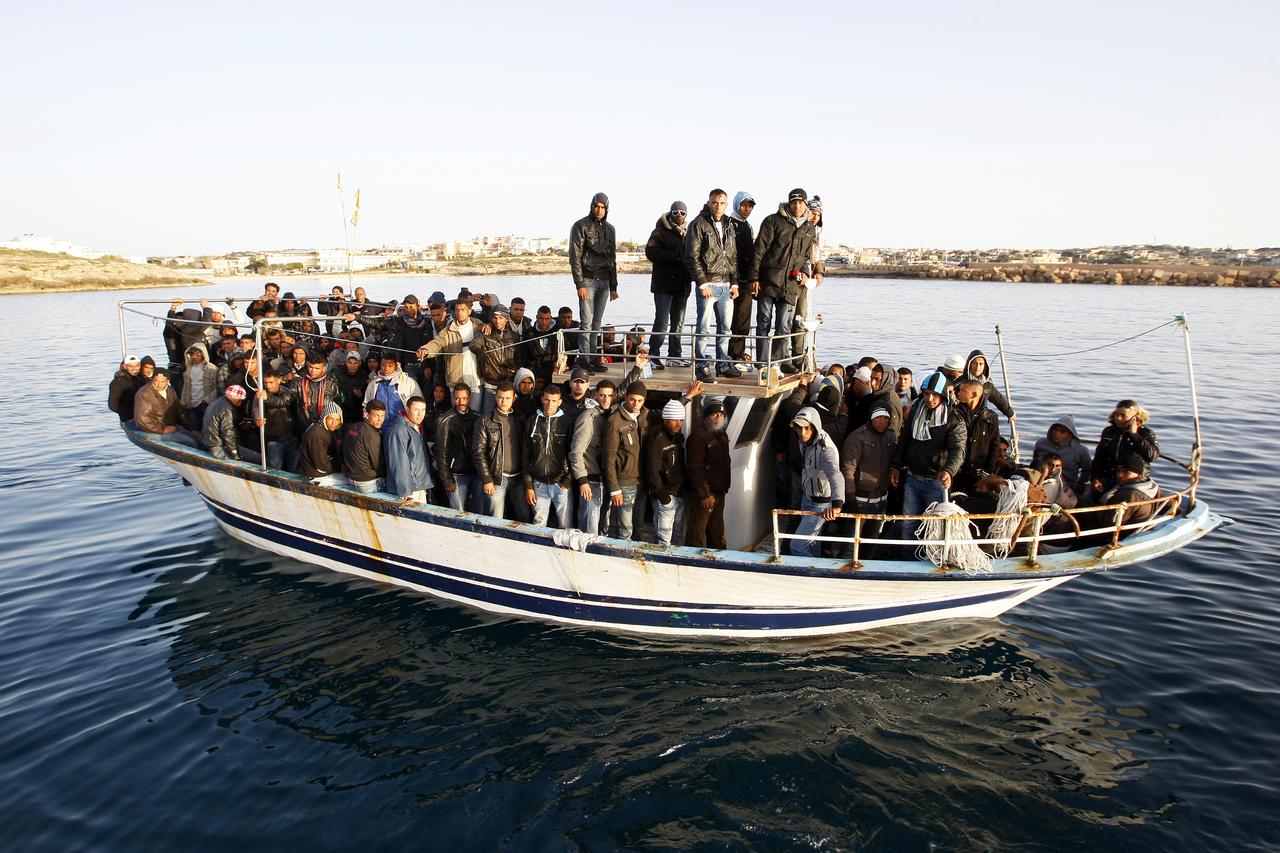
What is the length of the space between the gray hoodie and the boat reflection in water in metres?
1.79

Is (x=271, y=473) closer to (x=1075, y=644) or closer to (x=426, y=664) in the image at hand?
(x=426, y=664)

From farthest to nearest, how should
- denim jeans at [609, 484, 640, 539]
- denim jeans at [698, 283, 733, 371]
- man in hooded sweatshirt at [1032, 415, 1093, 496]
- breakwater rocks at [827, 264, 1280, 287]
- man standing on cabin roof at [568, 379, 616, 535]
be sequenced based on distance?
breakwater rocks at [827, 264, 1280, 287]
denim jeans at [698, 283, 733, 371]
man in hooded sweatshirt at [1032, 415, 1093, 496]
denim jeans at [609, 484, 640, 539]
man standing on cabin roof at [568, 379, 616, 535]

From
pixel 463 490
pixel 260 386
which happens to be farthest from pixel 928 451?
pixel 260 386

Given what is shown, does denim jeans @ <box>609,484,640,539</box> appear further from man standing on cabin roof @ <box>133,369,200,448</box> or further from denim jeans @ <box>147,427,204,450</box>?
man standing on cabin roof @ <box>133,369,200,448</box>

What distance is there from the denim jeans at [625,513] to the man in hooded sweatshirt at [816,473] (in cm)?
179

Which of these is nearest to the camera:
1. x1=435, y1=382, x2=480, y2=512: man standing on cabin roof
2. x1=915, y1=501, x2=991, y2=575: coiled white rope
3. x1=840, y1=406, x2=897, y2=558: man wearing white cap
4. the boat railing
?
the boat railing

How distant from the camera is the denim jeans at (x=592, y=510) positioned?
310 inches

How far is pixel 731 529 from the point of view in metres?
8.28

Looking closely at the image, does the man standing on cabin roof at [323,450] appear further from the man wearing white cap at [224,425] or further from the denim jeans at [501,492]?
the denim jeans at [501,492]

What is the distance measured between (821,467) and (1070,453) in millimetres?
2934

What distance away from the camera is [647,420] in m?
7.80

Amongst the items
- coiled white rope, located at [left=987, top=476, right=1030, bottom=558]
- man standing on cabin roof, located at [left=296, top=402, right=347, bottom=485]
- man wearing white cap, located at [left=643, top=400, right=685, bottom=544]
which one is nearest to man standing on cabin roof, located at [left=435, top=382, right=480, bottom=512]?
man standing on cabin roof, located at [left=296, top=402, right=347, bottom=485]

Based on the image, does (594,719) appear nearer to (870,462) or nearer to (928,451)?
(870,462)

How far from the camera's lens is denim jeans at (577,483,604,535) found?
787cm
